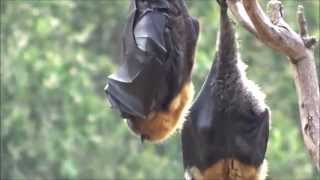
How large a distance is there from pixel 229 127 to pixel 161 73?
390 millimetres

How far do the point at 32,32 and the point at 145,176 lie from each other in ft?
Answer: 8.15

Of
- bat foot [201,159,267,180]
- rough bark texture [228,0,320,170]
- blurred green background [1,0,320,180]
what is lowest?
blurred green background [1,0,320,180]

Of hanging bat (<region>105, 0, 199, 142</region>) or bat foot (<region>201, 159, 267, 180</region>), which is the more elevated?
hanging bat (<region>105, 0, 199, 142</region>)

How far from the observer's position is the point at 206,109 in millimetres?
4137

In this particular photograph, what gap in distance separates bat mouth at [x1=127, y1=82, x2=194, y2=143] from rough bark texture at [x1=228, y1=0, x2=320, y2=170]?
492mm

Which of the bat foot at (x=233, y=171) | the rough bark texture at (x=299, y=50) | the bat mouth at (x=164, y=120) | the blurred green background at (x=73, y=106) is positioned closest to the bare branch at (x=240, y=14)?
the rough bark texture at (x=299, y=50)

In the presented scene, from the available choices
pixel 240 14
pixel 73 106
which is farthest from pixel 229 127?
pixel 73 106

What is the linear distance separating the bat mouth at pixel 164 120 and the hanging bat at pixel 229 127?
0.32 ft

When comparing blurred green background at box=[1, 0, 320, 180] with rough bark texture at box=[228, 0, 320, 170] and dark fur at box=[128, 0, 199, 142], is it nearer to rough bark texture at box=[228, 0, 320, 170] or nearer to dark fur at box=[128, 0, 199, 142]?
dark fur at box=[128, 0, 199, 142]

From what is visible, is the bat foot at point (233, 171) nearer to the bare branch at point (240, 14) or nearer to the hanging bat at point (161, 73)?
the hanging bat at point (161, 73)

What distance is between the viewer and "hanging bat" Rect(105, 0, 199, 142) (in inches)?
160

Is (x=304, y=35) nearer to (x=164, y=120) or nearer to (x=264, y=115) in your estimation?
(x=264, y=115)

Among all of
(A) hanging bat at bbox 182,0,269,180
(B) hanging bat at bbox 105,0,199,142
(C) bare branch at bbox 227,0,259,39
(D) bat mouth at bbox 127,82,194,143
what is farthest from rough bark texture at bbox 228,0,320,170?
(D) bat mouth at bbox 127,82,194,143

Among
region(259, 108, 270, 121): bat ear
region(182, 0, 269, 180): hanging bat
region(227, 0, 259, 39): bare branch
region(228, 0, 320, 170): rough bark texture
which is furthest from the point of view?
region(259, 108, 270, 121): bat ear
